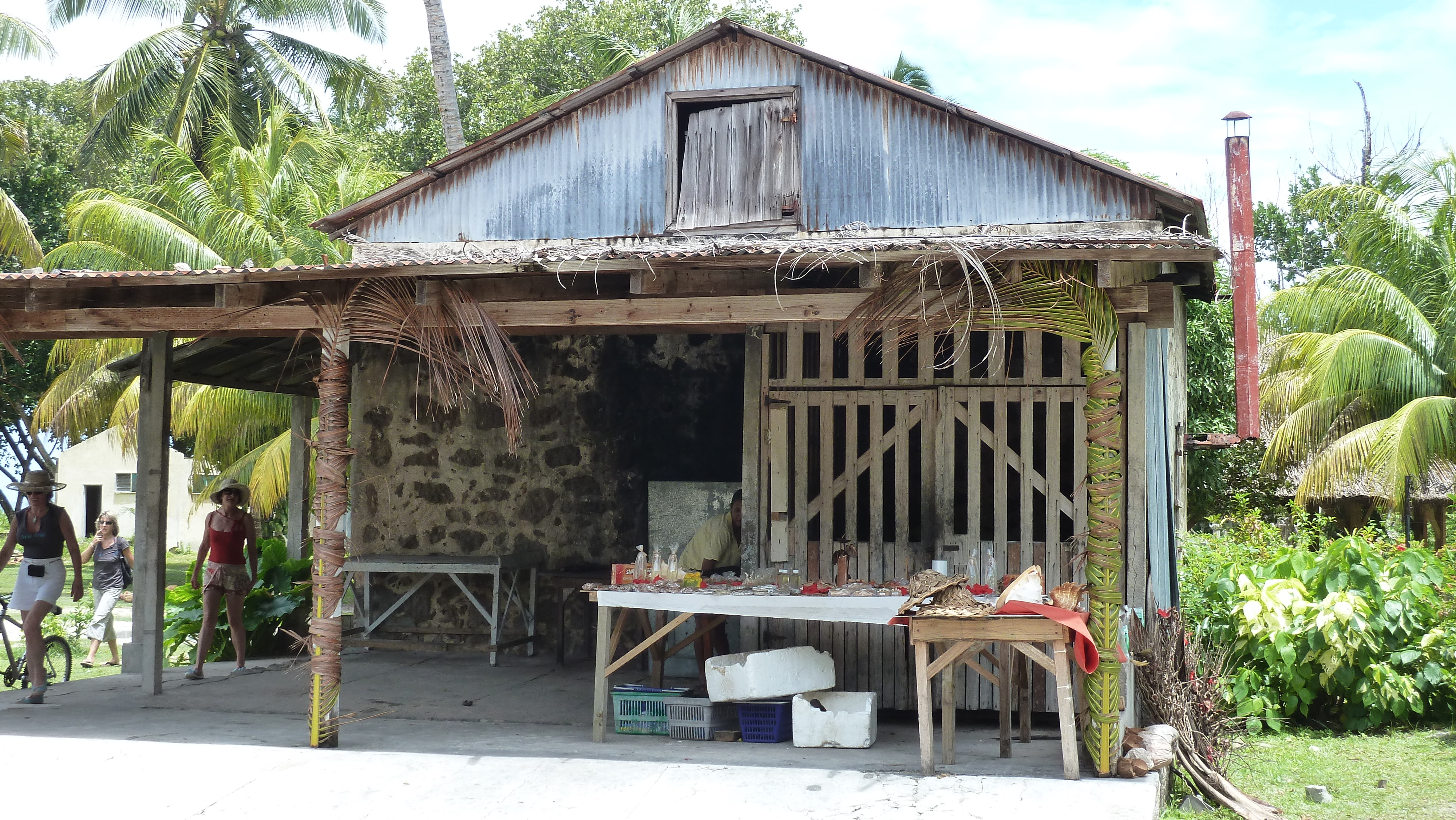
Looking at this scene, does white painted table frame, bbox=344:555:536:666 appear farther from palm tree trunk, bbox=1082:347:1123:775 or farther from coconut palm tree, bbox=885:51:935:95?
coconut palm tree, bbox=885:51:935:95

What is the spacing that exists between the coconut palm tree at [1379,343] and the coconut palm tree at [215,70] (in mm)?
17961

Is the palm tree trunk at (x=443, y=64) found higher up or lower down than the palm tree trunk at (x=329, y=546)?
higher up

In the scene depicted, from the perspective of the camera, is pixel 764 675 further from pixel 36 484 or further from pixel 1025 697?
pixel 36 484

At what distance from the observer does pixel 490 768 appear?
6090 mm

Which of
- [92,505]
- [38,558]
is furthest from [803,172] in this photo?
[92,505]

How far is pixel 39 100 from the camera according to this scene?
31.8 metres

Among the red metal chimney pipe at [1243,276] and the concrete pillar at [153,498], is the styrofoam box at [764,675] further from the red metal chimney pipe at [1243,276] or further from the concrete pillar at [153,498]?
the red metal chimney pipe at [1243,276]

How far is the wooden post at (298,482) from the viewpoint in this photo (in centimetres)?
1170

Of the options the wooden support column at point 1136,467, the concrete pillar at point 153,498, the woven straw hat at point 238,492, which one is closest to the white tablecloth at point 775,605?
the wooden support column at point 1136,467

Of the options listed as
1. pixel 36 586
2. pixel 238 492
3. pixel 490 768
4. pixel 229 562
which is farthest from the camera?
pixel 238 492

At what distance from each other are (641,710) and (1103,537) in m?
2.84

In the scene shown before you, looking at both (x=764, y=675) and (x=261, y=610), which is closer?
(x=764, y=675)

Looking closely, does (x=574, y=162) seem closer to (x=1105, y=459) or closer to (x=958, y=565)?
(x=958, y=565)

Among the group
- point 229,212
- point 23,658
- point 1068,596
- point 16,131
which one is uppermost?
point 16,131
